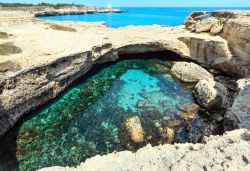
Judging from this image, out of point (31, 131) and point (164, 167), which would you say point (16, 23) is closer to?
point (31, 131)

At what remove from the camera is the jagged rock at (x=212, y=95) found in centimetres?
2491

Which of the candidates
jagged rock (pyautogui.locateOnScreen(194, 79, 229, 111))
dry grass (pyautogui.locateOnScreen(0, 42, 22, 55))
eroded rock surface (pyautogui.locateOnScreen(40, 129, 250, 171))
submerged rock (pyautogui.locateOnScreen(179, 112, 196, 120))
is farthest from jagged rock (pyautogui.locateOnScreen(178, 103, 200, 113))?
dry grass (pyautogui.locateOnScreen(0, 42, 22, 55))

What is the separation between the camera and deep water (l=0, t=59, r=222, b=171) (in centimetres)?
1862

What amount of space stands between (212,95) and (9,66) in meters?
18.6

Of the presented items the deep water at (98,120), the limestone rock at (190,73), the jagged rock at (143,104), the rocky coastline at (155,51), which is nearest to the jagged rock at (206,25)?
the rocky coastline at (155,51)

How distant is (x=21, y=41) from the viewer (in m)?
30.0

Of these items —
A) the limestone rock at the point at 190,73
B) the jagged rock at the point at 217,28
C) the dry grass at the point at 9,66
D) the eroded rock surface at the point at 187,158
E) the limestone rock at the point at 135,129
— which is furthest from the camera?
the jagged rock at the point at 217,28

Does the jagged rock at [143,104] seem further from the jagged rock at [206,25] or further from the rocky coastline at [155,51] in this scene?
the jagged rock at [206,25]

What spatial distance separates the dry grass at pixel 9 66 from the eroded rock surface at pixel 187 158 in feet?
42.6

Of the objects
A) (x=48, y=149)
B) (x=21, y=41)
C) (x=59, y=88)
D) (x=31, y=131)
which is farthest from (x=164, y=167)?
(x=21, y=41)

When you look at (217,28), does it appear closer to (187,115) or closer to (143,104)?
(187,115)

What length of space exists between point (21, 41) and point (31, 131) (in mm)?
13163

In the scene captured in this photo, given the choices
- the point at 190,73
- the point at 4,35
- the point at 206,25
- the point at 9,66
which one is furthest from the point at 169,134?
the point at 206,25

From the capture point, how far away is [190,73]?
31.8 meters
